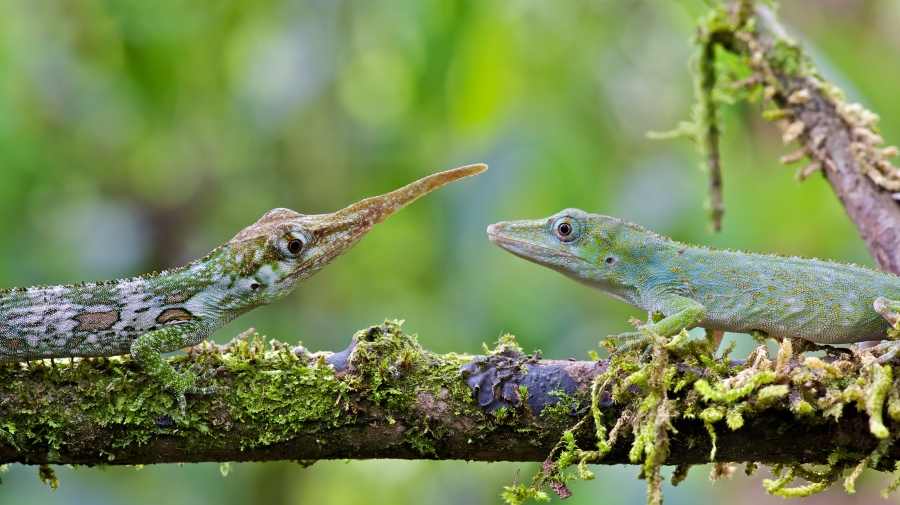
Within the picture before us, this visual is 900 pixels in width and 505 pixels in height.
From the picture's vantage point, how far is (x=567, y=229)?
4426 millimetres

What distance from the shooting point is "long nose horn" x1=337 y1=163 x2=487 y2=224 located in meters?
3.81

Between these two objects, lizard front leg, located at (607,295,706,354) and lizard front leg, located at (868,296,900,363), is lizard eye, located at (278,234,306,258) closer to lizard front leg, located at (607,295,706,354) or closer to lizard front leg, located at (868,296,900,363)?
lizard front leg, located at (607,295,706,354)

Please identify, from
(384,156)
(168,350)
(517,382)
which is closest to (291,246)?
(168,350)

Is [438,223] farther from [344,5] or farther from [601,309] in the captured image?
[344,5]

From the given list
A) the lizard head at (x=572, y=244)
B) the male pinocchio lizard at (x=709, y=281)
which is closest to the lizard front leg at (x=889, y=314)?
the male pinocchio lizard at (x=709, y=281)

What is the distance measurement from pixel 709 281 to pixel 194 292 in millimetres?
2868

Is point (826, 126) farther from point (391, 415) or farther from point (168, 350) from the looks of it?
point (168, 350)

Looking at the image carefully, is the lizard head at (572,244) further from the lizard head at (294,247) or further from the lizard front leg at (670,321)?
the lizard head at (294,247)

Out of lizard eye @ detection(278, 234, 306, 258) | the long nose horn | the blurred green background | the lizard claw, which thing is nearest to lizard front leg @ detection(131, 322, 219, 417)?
lizard eye @ detection(278, 234, 306, 258)

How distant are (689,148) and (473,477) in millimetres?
3595

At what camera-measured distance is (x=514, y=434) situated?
3043mm

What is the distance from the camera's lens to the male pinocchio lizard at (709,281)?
388cm

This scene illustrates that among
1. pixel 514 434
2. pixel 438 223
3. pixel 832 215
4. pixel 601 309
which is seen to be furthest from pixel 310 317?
pixel 832 215

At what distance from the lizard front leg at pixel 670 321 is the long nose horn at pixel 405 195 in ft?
3.67
